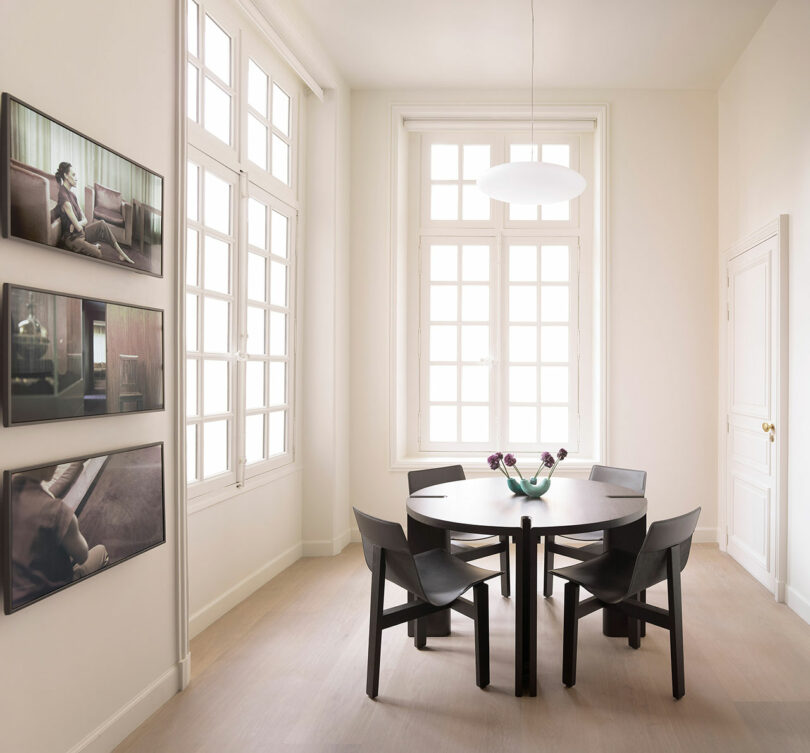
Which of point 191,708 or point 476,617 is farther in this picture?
point 476,617

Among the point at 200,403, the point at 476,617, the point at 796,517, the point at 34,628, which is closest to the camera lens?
the point at 34,628

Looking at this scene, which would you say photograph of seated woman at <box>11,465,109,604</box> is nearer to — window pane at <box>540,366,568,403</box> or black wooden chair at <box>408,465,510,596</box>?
black wooden chair at <box>408,465,510,596</box>

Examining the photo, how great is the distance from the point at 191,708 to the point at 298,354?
8.22ft

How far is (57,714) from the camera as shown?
75.0 inches

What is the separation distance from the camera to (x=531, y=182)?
2967 millimetres

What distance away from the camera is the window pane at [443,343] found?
516 centimetres

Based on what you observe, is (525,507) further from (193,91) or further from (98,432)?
(193,91)

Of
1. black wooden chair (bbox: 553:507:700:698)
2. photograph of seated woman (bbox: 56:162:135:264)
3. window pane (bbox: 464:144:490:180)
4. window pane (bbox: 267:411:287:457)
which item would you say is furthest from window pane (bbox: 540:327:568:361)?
photograph of seated woman (bbox: 56:162:135:264)

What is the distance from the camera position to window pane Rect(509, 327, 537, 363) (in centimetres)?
513

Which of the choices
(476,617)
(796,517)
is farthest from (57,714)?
(796,517)

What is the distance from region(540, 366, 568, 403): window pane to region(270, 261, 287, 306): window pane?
7.33 ft

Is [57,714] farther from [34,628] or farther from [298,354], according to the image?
[298,354]

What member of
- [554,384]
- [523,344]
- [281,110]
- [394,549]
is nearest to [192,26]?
[281,110]

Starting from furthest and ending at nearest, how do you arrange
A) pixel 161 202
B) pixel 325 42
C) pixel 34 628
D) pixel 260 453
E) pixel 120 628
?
pixel 325 42 → pixel 260 453 → pixel 161 202 → pixel 120 628 → pixel 34 628
